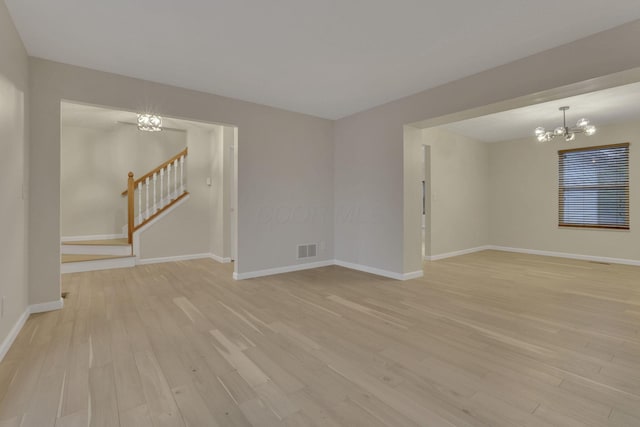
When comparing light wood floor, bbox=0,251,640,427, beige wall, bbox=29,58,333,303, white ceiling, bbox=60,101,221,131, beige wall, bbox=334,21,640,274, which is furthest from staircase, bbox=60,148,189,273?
beige wall, bbox=334,21,640,274

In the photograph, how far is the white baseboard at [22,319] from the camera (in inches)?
83.6

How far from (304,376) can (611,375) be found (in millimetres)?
1910

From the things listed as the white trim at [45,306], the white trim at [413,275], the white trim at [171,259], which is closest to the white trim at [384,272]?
the white trim at [413,275]

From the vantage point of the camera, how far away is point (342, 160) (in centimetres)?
514

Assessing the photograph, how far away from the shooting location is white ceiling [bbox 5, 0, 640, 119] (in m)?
2.22

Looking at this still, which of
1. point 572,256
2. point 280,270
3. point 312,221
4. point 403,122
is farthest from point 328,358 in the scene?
point 572,256

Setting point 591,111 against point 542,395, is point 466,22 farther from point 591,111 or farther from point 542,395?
point 591,111

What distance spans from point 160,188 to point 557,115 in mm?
7253

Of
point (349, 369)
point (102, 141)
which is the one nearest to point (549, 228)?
point (349, 369)

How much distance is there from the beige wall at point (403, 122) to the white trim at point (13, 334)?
394 centimetres

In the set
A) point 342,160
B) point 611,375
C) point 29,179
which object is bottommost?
point 611,375

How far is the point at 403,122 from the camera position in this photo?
416 centimetres

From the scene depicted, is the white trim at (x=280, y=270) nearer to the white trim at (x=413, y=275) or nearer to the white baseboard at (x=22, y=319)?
the white trim at (x=413, y=275)

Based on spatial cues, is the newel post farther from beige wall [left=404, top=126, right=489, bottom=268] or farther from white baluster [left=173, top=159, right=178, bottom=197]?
beige wall [left=404, top=126, right=489, bottom=268]
